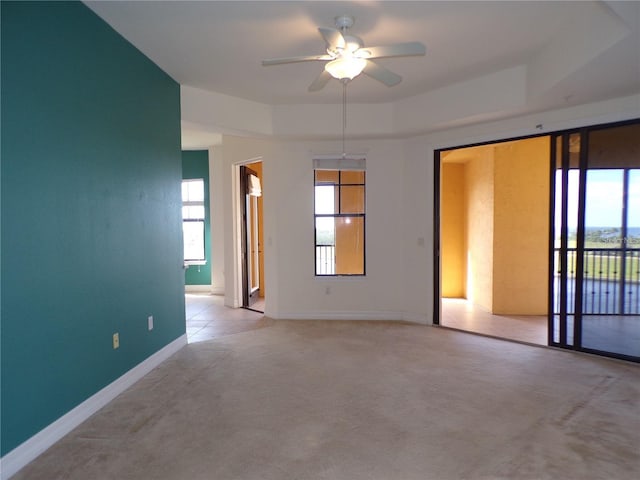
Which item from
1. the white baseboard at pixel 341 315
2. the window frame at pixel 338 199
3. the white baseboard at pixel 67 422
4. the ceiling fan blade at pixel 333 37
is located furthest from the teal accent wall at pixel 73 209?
the window frame at pixel 338 199

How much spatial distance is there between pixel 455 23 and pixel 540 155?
3.50 metres

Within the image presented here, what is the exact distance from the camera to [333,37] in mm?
2459

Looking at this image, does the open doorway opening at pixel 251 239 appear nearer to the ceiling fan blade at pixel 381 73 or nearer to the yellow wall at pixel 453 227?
the yellow wall at pixel 453 227

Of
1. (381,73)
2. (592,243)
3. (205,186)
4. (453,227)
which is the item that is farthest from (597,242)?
(205,186)

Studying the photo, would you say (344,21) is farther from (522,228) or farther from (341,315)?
(522,228)

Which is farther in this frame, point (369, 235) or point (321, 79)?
point (369, 235)

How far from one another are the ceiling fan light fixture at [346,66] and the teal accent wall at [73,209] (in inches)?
68.0

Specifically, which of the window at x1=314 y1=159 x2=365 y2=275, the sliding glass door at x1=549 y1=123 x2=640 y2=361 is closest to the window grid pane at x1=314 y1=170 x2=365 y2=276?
the window at x1=314 y1=159 x2=365 y2=275

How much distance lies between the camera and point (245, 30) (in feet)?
9.84

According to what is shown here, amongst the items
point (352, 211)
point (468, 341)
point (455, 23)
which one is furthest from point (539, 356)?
point (455, 23)

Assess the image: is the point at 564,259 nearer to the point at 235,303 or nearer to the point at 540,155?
the point at 540,155

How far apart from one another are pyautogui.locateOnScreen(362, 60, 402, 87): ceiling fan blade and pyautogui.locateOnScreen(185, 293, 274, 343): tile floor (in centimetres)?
341

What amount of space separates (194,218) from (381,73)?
6082 mm

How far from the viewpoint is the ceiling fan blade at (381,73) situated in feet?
9.41
